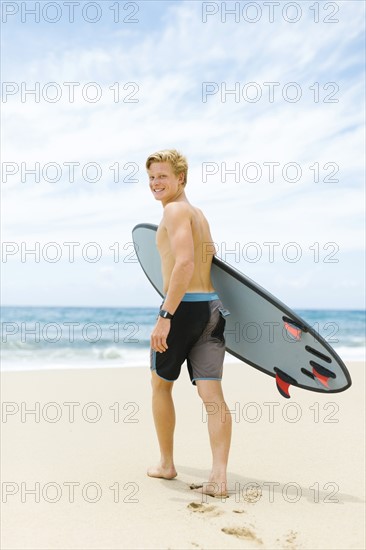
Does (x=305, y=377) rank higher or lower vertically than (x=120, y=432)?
higher

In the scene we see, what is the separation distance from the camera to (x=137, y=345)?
15.3m

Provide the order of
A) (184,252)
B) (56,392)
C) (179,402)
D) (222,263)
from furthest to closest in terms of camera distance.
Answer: (56,392)
(179,402)
(222,263)
(184,252)

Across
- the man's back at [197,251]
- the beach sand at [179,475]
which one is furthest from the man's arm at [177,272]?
the beach sand at [179,475]

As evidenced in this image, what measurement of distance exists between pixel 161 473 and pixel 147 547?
2.85ft

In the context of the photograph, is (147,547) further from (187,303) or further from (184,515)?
(187,303)

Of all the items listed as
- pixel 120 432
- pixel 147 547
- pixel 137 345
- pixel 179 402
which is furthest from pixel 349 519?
pixel 137 345

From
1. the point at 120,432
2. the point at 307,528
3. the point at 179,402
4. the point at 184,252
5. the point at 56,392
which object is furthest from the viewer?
the point at 56,392

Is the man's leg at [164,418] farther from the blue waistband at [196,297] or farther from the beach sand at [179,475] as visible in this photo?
the blue waistband at [196,297]

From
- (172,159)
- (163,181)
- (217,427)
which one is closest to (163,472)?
(217,427)

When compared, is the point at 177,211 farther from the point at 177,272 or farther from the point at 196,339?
the point at 196,339

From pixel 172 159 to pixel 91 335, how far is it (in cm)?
1589

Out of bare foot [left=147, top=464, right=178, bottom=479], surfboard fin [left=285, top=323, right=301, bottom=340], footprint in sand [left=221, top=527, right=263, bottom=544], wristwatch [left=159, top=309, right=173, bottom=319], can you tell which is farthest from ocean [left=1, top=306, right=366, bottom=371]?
footprint in sand [left=221, top=527, right=263, bottom=544]

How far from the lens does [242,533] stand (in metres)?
2.65

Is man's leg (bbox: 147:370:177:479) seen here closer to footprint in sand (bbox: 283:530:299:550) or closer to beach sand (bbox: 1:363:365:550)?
beach sand (bbox: 1:363:365:550)
